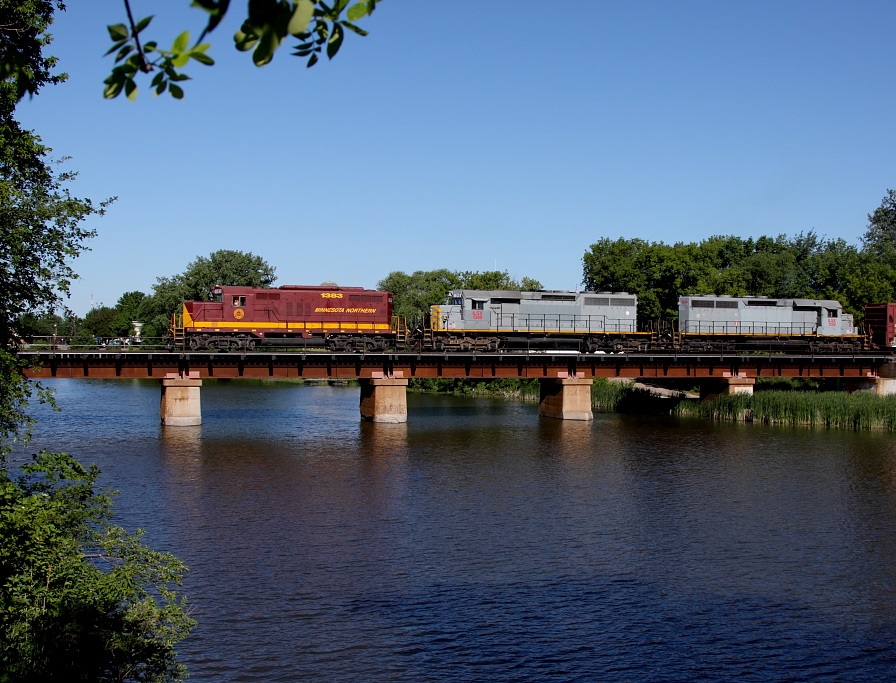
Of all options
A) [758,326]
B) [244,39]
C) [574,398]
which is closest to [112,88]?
[244,39]

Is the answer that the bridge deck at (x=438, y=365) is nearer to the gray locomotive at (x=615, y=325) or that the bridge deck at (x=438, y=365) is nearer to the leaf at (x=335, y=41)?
the gray locomotive at (x=615, y=325)

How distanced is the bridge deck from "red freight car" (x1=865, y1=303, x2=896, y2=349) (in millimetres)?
4378

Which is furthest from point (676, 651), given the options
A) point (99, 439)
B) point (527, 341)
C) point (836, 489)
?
point (527, 341)

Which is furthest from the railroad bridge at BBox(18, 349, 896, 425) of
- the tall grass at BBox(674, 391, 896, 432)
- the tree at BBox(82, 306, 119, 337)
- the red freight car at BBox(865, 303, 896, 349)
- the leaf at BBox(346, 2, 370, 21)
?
the tree at BBox(82, 306, 119, 337)

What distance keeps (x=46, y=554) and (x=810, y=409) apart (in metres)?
50.2

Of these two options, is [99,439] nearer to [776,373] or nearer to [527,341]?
[527,341]

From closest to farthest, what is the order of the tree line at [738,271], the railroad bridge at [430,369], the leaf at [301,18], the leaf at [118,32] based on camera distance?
the leaf at [301,18], the leaf at [118,32], the railroad bridge at [430,369], the tree line at [738,271]

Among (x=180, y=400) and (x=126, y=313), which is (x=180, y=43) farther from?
(x=126, y=313)

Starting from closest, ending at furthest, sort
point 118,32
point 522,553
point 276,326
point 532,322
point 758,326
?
point 118,32, point 522,553, point 276,326, point 532,322, point 758,326

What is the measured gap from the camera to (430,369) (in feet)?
179

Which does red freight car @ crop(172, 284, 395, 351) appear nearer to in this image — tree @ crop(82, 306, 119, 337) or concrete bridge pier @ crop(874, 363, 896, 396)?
concrete bridge pier @ crop(874, 363, 896, 396)

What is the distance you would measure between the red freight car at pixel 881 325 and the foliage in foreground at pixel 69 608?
64844 millimetres

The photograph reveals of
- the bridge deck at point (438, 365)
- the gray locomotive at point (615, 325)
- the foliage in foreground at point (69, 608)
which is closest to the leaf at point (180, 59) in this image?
the foliage in foreground at point (69, 608)

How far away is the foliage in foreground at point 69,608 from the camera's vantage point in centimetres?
1267
